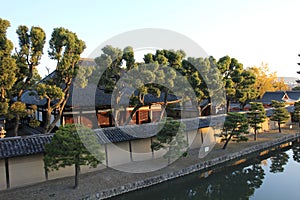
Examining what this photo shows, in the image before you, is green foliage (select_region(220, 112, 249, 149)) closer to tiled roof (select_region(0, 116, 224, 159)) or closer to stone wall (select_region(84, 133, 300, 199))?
stone wall (select_region(84, 133, 300, 199))

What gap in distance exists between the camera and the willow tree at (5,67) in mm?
10172

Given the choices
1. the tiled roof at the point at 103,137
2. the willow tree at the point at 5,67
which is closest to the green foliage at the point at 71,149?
the tiled roof at the point at 103,137

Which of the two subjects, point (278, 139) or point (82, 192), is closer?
point (82, 192)

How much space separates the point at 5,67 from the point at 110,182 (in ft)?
21.3

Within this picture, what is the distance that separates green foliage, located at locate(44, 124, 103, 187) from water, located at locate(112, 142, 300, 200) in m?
2.18

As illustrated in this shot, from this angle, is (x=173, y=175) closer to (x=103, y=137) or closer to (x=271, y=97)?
(x=103, y=137)

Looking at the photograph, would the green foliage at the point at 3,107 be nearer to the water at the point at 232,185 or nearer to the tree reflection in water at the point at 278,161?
the water at the point at 232,185

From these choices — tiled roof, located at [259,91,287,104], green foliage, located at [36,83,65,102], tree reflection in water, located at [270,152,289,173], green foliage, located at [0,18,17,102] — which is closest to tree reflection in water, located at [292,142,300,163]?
tree reflection in water, located at [270,152,289,173]

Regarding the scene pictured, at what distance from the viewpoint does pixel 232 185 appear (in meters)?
12.0

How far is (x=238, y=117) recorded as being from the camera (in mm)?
15047

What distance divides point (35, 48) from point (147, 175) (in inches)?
312

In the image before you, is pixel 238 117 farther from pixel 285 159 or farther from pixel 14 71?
pixel 14 71

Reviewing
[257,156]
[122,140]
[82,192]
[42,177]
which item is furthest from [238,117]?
[42,177]

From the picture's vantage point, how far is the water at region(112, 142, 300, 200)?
10.5 m
